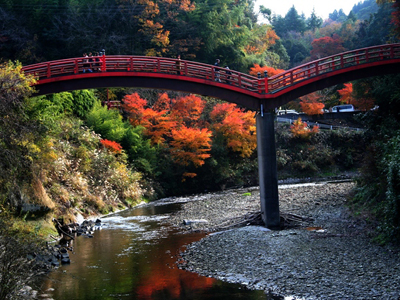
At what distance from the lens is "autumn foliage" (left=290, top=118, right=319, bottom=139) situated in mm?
50203

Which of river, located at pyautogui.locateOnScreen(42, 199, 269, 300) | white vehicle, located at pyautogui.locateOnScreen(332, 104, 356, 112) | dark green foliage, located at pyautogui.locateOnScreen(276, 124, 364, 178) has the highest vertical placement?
white vehicle, located at pyautogui.locateOnScreen(332, 104, 356, 112)

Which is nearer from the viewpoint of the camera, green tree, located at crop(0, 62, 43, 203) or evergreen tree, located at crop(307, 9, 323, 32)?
green tree, located at crop(0, 62, 43, 203)

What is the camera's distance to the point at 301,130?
50.2 metres

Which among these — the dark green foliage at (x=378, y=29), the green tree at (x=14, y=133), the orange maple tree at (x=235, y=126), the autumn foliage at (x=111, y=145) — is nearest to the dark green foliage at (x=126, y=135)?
the autumn foliage at (x=111, y=145)

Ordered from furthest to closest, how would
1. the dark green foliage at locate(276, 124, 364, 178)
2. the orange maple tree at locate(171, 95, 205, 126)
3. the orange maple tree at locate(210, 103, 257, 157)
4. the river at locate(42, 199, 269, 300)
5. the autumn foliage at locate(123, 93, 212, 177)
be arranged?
the dark green foliage at locate(276, 124, 364, 178) < the orange maple tree at locate(210, 103, 257, 157) < the orange maple tree at locate(171, 95, 205, 126) < the autumn foliage at locate(123, 93, 212, 177) < the river at locate(42, 199, 269, 300)

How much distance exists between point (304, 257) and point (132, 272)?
5706mm

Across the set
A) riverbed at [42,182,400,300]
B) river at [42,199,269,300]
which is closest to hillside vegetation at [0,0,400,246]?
riverbed at [42,182,400,300]

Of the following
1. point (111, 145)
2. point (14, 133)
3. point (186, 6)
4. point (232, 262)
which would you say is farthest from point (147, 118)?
point (232, 262)

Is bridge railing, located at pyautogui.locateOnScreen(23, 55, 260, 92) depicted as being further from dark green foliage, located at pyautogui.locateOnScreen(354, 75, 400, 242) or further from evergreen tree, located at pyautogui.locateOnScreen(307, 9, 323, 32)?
evergreen tree, located at pyautogui.locateOnScreen(307, 9, 323, 32)

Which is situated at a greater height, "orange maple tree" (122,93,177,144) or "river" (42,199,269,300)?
"orange maple tree" (122,93,177,144)

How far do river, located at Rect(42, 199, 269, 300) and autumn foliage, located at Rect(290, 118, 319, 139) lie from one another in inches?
1244

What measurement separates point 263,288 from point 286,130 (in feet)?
134

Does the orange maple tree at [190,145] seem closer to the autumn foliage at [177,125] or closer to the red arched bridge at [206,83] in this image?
the autumn foliage at [177,125]

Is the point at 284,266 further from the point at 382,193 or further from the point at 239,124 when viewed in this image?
the point at 239,124
